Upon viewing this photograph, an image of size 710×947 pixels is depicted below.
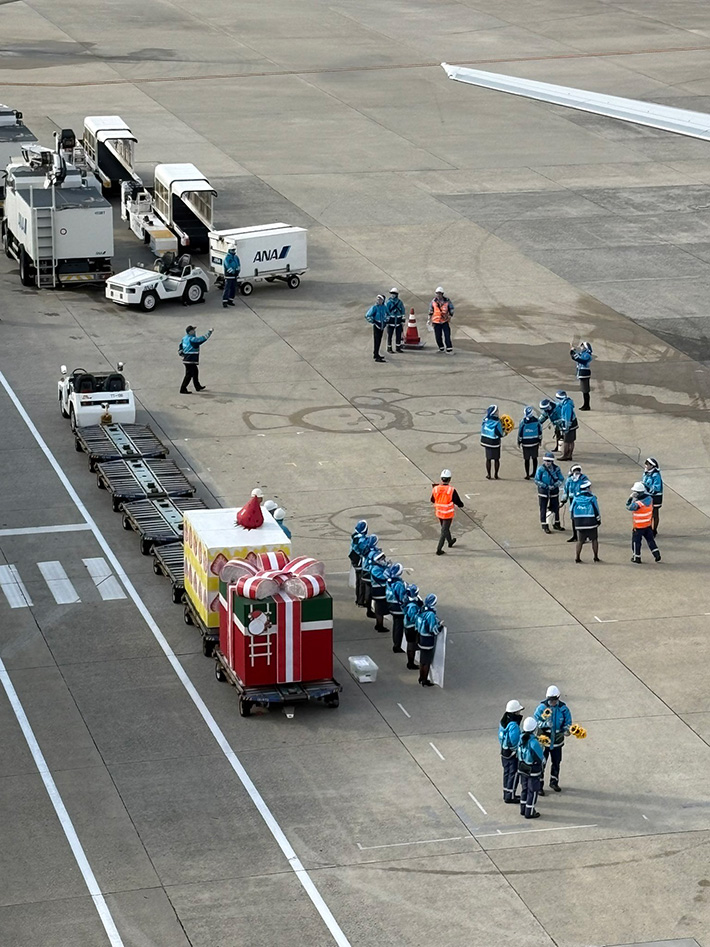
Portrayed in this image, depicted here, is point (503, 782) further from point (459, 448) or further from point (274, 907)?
point (459, 448)

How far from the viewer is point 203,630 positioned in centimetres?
3161

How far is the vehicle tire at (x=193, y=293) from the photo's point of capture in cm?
5422

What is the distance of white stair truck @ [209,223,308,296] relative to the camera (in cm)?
5497

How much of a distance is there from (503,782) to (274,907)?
191 inches

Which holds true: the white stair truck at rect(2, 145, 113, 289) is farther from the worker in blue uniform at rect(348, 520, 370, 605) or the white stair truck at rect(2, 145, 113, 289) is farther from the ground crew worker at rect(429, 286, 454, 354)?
the worker in blue uniform at rect(348, 520, 370, 605)

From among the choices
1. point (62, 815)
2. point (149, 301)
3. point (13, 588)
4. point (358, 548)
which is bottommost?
point (62, 815)

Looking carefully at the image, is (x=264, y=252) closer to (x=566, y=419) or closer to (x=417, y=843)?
(x=566, y=419)

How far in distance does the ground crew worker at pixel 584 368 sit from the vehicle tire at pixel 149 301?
14.6 meters

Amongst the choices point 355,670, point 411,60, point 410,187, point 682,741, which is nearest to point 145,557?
point 355,670

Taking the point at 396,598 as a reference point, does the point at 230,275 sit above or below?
above

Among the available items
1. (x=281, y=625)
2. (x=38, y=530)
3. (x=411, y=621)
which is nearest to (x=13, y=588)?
(x=38, y=530)

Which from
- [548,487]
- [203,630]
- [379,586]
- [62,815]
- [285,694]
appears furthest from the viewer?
[548,487]

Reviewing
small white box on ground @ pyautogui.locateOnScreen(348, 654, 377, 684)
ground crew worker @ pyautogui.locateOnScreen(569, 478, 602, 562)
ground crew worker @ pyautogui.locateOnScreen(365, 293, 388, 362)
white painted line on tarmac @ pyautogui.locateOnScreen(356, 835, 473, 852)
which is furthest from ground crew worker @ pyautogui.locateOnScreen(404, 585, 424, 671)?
ground crew worker @ pyautogui.locateOnScreen(365, 293, 388, 362)

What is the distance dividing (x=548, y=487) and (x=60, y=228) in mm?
23423
